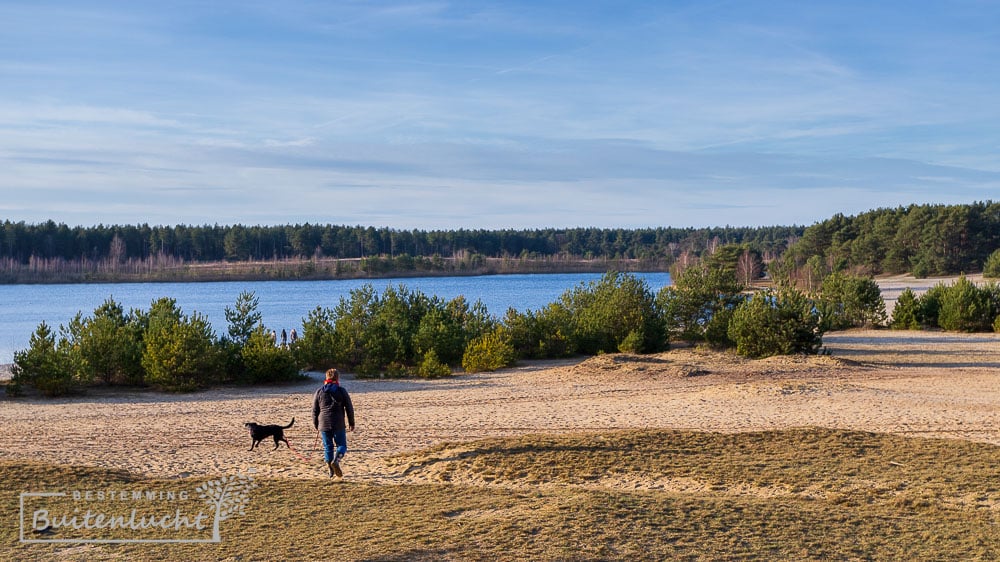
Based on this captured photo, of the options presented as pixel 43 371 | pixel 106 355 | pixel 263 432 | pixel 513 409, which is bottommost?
pixel 513 409

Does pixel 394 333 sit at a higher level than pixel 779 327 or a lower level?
lower

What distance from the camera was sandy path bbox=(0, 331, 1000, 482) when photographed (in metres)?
12.2

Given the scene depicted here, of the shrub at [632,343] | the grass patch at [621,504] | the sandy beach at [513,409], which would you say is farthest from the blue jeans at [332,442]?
the shrub at [632,343]

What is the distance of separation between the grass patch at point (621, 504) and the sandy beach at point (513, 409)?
1178 millimetres

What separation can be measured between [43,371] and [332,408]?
12.1m

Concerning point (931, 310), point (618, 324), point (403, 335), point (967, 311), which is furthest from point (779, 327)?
point (931, 310)

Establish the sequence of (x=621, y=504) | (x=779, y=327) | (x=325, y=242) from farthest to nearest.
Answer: (x=325, y=242) < (x=779, y=327) < (x=621, y=504)

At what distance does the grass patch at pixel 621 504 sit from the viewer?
7.10 metres

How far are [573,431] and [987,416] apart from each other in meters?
6.87

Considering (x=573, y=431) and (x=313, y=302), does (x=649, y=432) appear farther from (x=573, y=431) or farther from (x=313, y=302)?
(x=313, y=302)

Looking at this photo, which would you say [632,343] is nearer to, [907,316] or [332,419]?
[907,316]

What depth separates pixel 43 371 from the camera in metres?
19.5

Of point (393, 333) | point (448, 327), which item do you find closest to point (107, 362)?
point (393, 333)

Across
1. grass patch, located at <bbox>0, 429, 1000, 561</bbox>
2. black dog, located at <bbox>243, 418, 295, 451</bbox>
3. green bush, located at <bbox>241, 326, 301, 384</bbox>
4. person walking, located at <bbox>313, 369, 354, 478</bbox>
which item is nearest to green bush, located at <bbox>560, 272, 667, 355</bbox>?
green bush, located at <bbox>241, 326, 301, 384</bbox>
